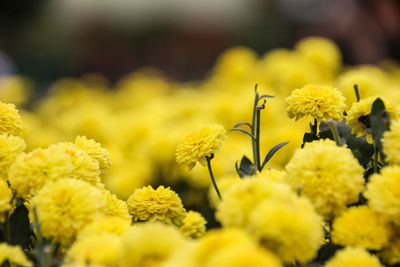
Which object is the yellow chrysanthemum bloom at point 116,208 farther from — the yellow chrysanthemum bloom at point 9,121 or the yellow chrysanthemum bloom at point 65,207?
the yellow chrysanthemum bloom at point 9,121

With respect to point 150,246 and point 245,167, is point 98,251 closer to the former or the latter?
point 150,246

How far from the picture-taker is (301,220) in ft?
2.51

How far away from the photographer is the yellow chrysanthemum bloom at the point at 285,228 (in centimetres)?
75

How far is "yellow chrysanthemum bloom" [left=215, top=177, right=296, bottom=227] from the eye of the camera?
827 millimetres

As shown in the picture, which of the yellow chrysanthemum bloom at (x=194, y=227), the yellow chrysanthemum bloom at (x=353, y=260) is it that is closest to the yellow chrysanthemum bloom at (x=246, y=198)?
the yellow chrysanthemum bloom at (x=353, y=260)

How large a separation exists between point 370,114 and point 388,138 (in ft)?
0.42

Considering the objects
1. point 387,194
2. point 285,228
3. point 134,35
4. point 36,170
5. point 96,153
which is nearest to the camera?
point 285,228

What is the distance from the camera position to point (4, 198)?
1.05 m

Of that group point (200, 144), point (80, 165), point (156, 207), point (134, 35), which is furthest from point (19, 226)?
point (134, 35)

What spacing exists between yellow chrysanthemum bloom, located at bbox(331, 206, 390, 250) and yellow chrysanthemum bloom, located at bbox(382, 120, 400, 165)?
11cm

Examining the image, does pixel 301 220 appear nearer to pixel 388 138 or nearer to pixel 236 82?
pixel 388 138

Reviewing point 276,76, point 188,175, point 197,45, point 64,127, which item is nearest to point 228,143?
point 188,175

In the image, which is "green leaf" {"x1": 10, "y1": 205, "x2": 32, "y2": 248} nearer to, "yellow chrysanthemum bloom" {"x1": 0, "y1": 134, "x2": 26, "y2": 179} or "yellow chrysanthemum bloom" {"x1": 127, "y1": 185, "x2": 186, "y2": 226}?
"yellow chrysanthemum bloom" {"x1": 0, "y1": 134, "x2": 26, "y2": 179}

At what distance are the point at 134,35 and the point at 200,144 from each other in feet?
26.8
